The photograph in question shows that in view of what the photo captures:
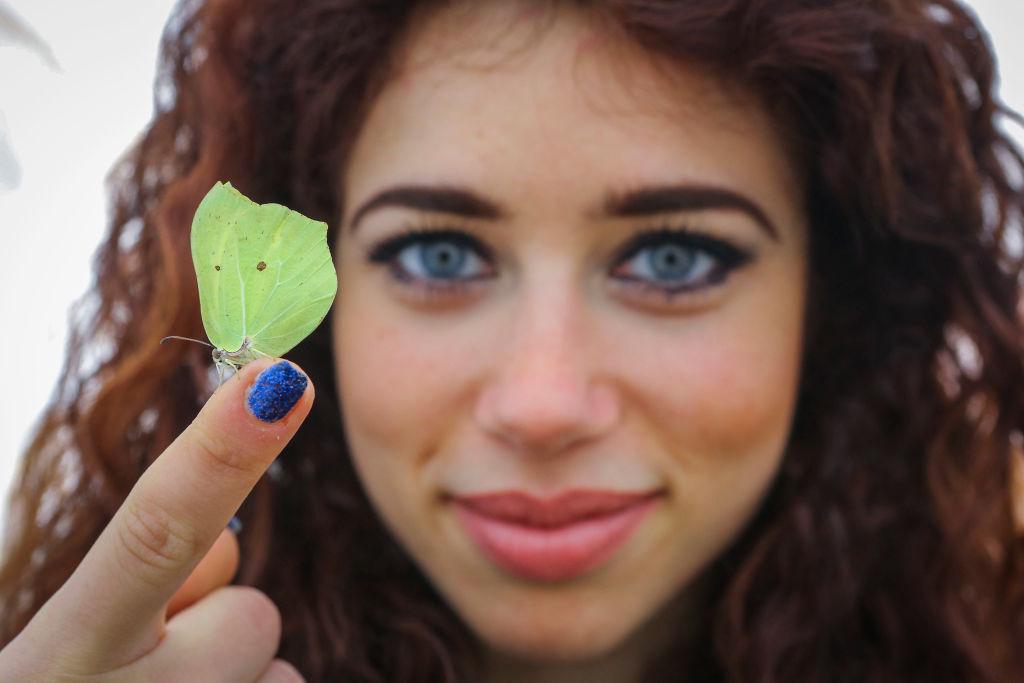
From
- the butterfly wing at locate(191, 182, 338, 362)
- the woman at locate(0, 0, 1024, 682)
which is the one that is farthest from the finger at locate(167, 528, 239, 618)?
the butterfly wing at locate(191, 182, 338, 362)

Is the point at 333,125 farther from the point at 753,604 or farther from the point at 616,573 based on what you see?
the point at 753,604

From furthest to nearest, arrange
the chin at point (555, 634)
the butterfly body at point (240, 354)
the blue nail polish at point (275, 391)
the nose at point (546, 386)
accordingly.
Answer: the chin at point (555, 634), the nose at point (546, 386), the butterfly body at point (240, 354), the blue nail polish at point (275, 391)

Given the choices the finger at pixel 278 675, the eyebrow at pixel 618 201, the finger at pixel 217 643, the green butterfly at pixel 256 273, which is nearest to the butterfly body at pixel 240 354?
the green butterfly at pixel 256 273

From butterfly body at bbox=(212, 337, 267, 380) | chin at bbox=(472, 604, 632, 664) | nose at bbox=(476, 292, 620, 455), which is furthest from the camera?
chin at bbox=(472, 604, 632, 664)

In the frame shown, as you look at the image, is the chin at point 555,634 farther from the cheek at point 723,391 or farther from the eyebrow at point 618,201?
the eyebrow at point 618,201

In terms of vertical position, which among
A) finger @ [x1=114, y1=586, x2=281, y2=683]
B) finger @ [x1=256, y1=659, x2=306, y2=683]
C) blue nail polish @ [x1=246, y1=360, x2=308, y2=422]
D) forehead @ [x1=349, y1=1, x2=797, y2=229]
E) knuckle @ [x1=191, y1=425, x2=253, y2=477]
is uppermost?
blue nail polish @ [x1=246, y1=360, x2=308, y2=422]

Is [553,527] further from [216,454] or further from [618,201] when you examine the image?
[216,454]

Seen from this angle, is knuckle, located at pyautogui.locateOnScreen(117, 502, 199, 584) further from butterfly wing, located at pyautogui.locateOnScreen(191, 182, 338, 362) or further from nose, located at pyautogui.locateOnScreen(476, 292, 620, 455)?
nose, located at pyautogui.locateOnScreen(476, 292, 620, 455)
